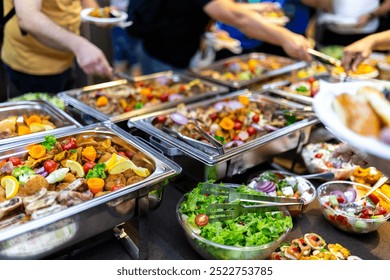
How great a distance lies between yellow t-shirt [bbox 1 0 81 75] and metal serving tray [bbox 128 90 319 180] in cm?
104

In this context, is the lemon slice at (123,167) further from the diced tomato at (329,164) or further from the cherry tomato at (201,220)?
the diced tomato at (329,164)

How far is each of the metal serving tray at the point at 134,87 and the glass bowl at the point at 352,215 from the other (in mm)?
1103

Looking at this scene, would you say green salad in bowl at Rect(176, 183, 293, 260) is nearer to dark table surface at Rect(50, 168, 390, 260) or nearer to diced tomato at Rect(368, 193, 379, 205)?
dark table surface at Rect(50, 168, 390, 260)

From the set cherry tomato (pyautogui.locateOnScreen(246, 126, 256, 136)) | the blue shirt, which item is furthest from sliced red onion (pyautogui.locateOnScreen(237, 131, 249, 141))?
the blue shirt

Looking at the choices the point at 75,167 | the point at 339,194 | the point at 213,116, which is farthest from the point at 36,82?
the point at 339,194

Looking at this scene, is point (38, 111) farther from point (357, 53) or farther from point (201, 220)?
point (357, 53)

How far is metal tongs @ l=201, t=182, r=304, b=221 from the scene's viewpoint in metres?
1.51

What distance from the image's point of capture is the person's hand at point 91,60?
210cm

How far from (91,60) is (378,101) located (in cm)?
148

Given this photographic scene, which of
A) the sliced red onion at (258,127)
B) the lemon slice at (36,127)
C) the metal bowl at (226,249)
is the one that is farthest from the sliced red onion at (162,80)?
the metal bowl at (226,249)

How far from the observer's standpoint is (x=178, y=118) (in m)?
2.18

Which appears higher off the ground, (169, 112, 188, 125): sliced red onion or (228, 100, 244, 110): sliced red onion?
(169, 112, 188, 125): sliced red onion
